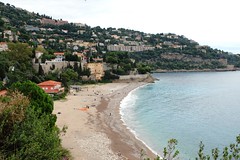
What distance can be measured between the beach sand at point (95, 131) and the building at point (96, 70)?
2267cm

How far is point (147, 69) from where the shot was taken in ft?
267

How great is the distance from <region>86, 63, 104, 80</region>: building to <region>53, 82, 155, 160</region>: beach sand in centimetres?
2267

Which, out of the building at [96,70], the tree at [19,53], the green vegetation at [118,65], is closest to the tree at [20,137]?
the tree at [19,53]

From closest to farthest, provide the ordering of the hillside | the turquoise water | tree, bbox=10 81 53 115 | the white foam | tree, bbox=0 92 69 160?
tree, bbox=0 92 69 160, tree, bbox=10 81 53 115, the turquoise water, the white foam, the hillside

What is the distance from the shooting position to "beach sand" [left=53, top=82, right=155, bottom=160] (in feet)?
67.3

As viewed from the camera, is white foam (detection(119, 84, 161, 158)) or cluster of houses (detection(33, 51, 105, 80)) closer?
white foam (detection(119, 84, 161, 158))

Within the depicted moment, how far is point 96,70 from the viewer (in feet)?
227

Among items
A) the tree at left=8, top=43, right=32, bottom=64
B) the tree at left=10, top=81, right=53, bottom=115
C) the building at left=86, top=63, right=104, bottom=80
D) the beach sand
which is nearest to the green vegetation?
the building at left=86, top=63, right=104, bottom=80

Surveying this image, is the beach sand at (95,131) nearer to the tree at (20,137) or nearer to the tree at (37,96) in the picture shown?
the tree at (37,96)

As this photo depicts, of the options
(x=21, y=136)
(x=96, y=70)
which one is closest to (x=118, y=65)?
(x=96, y=70)

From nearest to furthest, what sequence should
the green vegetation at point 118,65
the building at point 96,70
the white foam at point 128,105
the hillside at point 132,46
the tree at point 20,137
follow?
the tree at point 20,137
the white foam at point 128,105
the building at point 96,70
the green vegetation at point 118,65
the hillside at point 132,46

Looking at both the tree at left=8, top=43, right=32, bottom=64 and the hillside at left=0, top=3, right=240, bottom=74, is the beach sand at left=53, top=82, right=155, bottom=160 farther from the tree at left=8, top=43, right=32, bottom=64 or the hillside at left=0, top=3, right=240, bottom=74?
the hillside at left=0, top=3, right=240, bottom=74

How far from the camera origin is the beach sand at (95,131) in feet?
67.3

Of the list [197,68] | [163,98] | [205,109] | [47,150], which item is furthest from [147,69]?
[47,150]
